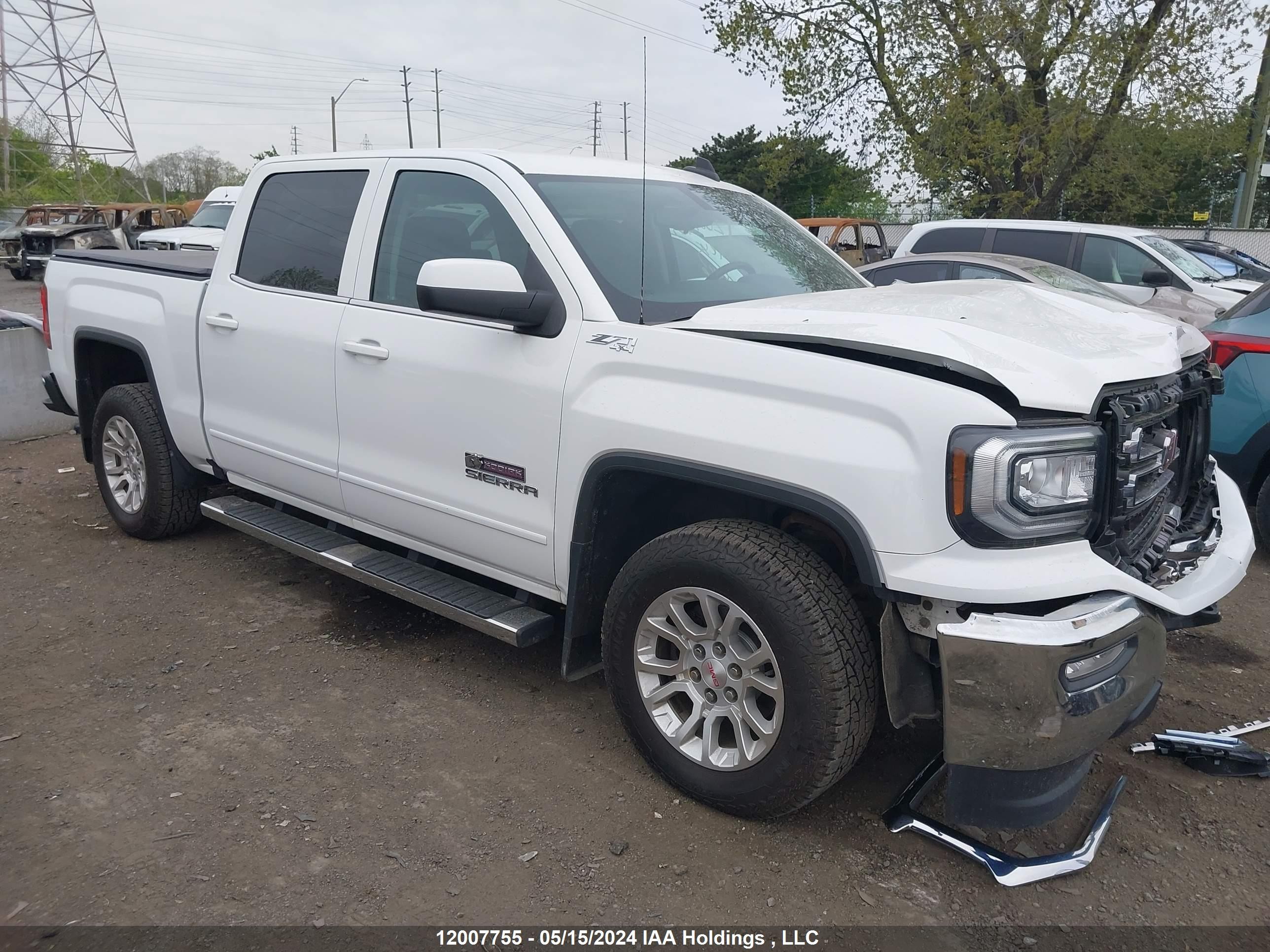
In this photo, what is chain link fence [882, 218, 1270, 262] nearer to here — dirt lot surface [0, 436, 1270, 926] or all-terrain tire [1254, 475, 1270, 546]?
all-terrain tire [1254, 475, 1270, 546]

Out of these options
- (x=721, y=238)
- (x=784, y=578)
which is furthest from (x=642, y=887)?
(x=721, y=238)

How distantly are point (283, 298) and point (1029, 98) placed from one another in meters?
18.4

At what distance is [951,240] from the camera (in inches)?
432

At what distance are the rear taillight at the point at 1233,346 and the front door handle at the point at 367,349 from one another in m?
4.28

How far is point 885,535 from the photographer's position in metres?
2.53

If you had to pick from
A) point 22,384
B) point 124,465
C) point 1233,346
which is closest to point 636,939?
→ point 124,465

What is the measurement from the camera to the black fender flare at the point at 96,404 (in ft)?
16.9

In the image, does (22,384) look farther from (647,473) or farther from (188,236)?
(188,236)

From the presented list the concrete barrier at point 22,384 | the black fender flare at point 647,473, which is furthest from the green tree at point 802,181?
the black fender flare at point 647,473

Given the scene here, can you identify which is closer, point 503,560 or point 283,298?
point 503,560

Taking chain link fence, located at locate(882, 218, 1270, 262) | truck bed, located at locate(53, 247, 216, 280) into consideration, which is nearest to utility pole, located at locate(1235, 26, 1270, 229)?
chain link fence, located at locate(882, 218, 1270, 262)

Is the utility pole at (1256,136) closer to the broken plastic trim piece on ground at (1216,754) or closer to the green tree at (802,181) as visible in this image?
the green tree at (802,181)

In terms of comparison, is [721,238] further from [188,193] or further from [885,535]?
[188,193]

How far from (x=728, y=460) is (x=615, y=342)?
584mm
